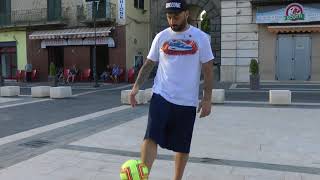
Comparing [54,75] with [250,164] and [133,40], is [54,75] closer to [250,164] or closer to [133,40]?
[133,40]

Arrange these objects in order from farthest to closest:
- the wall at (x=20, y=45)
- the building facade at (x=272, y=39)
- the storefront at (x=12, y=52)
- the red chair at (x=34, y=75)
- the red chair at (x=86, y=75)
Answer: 1. the storefront at (x=12, y=52)
2. the wall at (x=20, y=45)
3. the red chair at (x=34, y=75)
4. the red chair at (x=86, y=75)
5. the building facade at (x=272, y=39)

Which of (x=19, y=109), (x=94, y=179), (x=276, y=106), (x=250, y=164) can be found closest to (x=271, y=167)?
(x=250, y=164)

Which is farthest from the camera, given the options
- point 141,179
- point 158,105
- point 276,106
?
point 276,106

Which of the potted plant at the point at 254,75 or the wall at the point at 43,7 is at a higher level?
the wall at the point at 43,7

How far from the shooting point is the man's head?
4.39m

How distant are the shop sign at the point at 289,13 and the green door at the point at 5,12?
16203 mm

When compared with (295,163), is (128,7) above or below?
above

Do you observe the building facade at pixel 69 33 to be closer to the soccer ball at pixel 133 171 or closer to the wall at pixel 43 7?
the wall at pixel 43 7

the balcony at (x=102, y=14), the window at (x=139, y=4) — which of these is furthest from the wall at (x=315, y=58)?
the balcony at (x=102, y=14)

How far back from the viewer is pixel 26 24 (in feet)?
98.7

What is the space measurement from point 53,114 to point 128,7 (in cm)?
1617

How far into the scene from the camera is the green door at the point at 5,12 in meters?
31.4

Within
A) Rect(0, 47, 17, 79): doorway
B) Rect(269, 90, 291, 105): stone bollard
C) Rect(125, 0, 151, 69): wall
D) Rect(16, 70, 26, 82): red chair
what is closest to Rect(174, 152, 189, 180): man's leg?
Rect(269, 90, 291, 105): stone bollard

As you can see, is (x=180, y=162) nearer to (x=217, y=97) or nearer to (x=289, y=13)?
(x=217, y=97)
